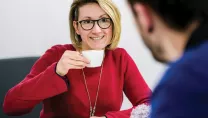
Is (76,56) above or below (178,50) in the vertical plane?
below

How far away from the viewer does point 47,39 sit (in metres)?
1.71

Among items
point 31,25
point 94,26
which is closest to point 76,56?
point 94,26

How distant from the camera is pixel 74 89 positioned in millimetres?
1173

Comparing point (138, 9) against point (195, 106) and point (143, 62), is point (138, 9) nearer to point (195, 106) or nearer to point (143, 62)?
point (195, 106)

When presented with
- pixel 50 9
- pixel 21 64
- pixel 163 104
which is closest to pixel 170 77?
pixel 163 104

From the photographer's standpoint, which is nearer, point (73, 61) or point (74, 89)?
point (73, 61)

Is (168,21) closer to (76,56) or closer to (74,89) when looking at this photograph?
(76,56)

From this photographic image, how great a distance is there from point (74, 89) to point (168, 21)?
75 centimetres

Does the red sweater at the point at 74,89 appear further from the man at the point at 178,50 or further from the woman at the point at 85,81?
the man at the point at 178,50

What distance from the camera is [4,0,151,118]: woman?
3.57ft

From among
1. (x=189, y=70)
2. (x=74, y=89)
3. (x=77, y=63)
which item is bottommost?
(x=74, y=89)

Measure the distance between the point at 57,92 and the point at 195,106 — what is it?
733mm

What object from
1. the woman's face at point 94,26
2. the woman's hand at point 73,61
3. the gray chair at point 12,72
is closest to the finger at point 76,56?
the woman's hand at point 73,61

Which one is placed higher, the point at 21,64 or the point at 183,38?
the point at 183,38
